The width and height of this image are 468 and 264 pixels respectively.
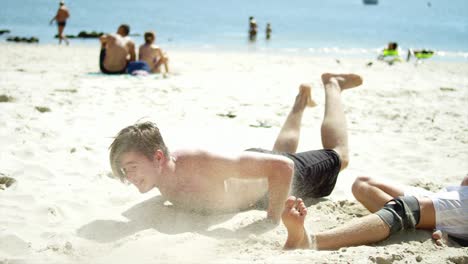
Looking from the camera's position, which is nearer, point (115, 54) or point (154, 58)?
point (115, 54)

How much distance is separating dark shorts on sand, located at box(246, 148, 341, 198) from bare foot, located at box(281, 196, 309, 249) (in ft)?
2.55

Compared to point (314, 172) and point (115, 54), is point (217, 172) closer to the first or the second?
point (314, 172)

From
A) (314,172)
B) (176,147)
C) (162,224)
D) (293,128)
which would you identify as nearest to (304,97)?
(293,128)

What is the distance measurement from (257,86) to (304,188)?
536cm

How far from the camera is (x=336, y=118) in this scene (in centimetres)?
407

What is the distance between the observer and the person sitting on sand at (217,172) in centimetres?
288

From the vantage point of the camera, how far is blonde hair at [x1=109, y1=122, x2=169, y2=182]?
2.84m

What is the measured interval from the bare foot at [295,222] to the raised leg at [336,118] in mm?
1247

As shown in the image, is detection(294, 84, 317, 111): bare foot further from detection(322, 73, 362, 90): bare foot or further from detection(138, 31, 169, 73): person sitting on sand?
detection(138, 31, 169, 73): person sitting on sand

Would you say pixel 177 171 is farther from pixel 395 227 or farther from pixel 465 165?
pixel 465 165

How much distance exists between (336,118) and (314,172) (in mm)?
764

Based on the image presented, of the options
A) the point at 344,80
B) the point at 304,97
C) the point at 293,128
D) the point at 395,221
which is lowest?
the point at 395,221

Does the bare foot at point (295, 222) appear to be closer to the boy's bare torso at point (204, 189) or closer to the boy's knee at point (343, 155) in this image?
the boy's bare torso at point (204, 189)

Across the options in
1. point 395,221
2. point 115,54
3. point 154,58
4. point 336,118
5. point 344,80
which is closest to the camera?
point 395,221
